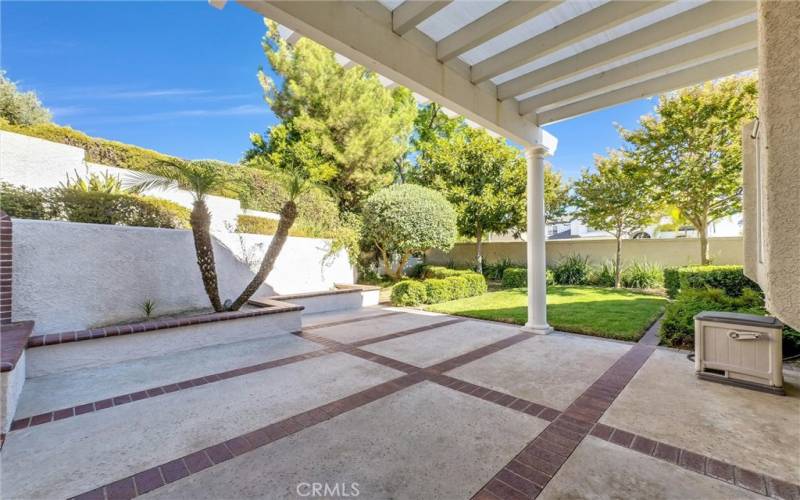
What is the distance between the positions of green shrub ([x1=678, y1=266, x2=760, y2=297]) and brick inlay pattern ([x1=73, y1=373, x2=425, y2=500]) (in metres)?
7.61

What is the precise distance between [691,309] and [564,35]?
4.58 m

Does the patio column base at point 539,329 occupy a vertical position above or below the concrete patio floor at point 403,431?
above

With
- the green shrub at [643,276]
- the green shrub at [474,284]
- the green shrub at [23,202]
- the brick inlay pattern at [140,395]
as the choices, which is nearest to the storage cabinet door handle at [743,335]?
the brick inlay pattern at [140,395]

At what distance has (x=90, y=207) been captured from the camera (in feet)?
19.2

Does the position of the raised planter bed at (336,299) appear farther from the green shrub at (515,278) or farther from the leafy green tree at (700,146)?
the leafy green tree at (700,146)

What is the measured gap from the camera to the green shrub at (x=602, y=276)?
12.4 m

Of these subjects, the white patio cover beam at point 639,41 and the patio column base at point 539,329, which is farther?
the patio column base at point 539,329

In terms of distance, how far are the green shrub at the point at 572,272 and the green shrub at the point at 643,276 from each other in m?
1.26

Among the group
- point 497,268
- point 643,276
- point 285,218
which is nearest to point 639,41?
point 285,218

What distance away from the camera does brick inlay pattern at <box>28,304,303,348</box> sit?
420cm

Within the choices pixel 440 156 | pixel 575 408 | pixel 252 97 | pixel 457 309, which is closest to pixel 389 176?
pixel 440 156

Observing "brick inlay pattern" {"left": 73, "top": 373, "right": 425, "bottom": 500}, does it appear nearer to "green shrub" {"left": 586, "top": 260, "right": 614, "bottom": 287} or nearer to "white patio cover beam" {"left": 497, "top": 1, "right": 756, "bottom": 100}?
"white patio cover beam" {"left": 497, "top": 1, "right": 756, "bottom": 100}

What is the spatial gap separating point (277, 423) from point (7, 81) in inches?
549

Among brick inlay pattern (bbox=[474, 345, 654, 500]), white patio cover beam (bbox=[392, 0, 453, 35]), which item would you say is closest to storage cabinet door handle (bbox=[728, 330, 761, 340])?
brick inlay pattern (bbox=[474, 345, 654, 500])
